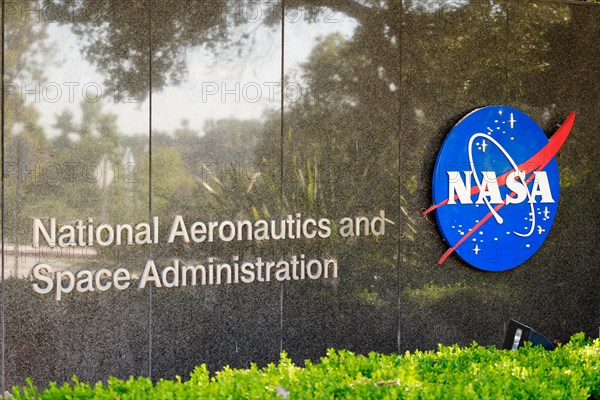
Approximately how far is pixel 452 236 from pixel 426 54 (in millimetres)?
1809

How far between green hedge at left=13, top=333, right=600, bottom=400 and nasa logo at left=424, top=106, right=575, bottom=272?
11.9ft

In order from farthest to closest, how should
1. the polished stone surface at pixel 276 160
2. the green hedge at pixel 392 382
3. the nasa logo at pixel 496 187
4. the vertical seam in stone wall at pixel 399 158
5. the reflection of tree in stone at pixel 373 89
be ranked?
the nasa logo at pixel 496 187
the vertical seam in stone wall at pixel 399 158
the reflection of tree in stone at pixel 373 89
the polished stone surface at pixel 276 160
the green hedge at pixel 392 382

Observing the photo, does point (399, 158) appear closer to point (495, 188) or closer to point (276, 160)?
point (495, 188)

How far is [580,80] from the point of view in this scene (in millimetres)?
9680

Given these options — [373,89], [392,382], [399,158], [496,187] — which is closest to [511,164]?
[496,187]

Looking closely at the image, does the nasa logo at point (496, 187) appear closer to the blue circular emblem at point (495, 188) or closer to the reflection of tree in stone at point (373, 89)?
the blue circular emblem at point (495, 188)

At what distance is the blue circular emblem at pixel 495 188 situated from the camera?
9000 mm

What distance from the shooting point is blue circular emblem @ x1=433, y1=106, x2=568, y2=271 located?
29.5 feet

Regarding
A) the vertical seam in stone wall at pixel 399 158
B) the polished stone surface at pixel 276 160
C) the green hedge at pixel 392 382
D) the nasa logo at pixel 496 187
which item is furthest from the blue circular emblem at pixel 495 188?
the green hedge at pixel 392 382

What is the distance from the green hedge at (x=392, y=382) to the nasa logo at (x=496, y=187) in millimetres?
3633

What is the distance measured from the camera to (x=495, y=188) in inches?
361

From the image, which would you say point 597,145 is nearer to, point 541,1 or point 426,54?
point 541,1

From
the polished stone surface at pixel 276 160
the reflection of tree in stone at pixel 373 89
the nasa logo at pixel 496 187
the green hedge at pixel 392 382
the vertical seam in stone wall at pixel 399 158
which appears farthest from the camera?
the nasa logo at pixel 496 187

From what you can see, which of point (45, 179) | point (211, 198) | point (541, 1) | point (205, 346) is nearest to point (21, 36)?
point (45, 179)
